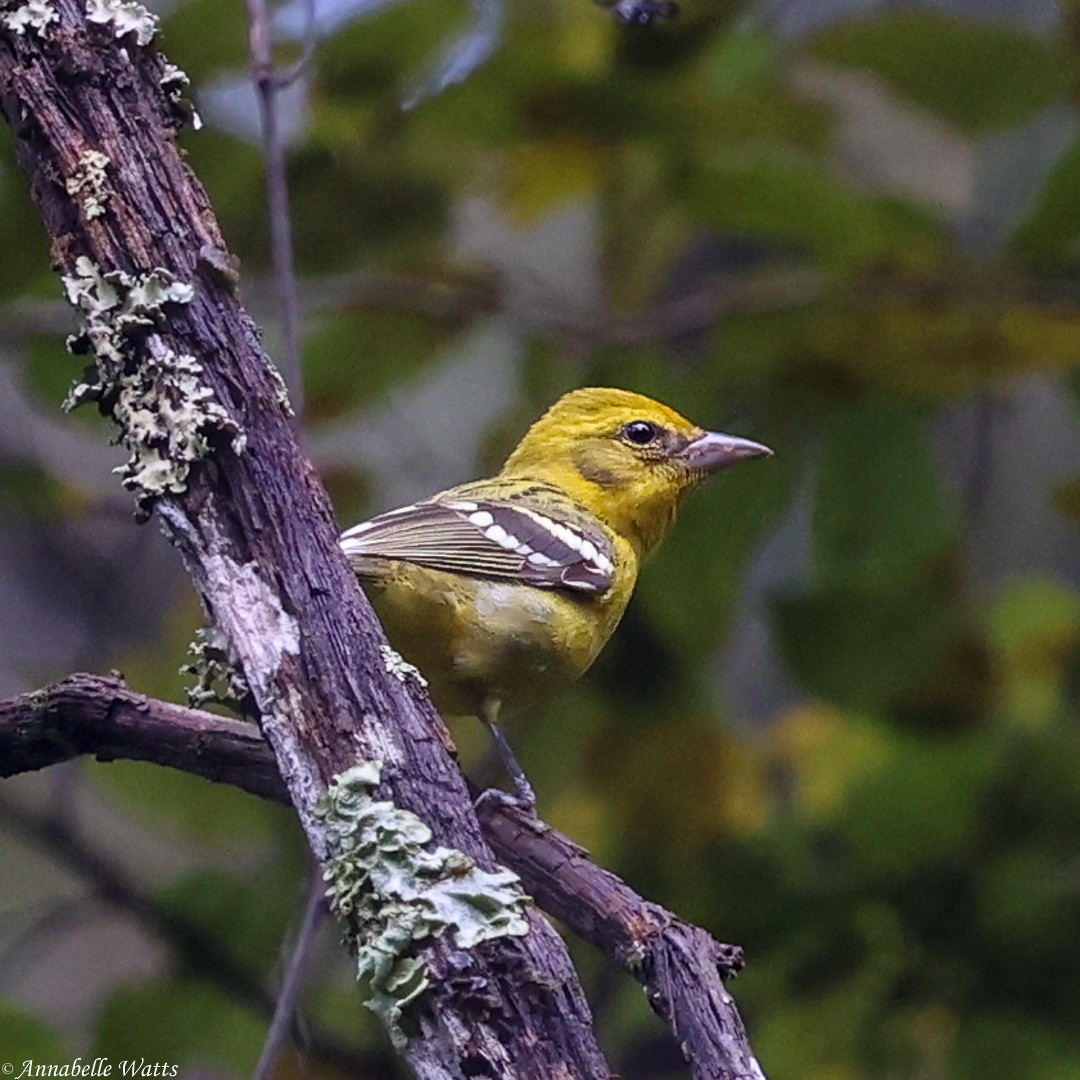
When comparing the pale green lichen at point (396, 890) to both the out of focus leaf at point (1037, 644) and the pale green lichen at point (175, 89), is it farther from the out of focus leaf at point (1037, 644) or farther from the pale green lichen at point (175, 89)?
the out of focus leaf at point (1037, 644)

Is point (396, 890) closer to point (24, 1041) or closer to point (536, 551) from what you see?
point (24, 1041)

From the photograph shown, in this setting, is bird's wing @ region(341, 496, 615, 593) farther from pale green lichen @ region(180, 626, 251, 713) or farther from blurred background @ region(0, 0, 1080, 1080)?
pale green lichen @ region(180, 626, 251, 713)

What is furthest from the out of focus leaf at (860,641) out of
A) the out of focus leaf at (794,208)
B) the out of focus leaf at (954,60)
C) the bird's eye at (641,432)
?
the out of focus leaf at (954,60)

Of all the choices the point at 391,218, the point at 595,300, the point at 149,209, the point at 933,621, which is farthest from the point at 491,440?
the point at 149,209

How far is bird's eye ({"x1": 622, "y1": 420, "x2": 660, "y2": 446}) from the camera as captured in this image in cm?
383

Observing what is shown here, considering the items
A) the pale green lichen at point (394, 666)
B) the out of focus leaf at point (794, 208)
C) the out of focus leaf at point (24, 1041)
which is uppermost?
the out of focus leaf at point (794, 208)

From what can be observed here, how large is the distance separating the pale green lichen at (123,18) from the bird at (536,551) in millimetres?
983

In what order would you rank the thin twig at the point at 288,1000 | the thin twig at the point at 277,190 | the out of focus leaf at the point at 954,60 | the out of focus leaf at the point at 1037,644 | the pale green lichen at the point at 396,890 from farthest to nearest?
the out of focus leaf at the point at 1037,644
the out of focus leaf at the point at 954,60
the thin twig at the point at 277,190
the thin twig at the point at 288,1000
the pale green lichen at the point at 396,890

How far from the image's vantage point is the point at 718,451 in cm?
369

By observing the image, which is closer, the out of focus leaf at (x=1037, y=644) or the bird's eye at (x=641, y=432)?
the bird's eye at (x=641, y=432)

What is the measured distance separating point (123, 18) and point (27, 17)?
0.35 feet

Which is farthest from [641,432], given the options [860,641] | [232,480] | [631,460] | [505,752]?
[232,480]

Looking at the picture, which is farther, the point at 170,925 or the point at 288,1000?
the point at 170,925

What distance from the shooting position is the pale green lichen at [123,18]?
71.6 inches
